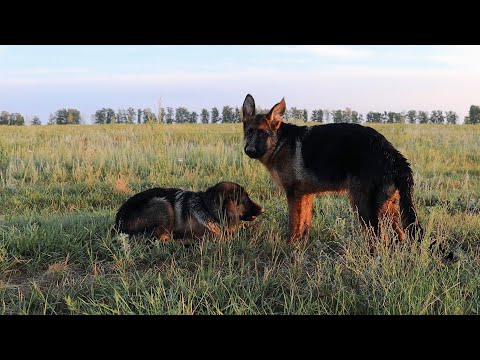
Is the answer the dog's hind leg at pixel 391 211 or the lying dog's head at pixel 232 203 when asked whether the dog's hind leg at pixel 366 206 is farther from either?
the lying dog's head at pixel 232 203

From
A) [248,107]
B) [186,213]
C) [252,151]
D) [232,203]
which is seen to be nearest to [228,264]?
[232,203]

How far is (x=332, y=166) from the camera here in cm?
543

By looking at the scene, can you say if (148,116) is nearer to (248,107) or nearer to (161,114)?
(161,114)

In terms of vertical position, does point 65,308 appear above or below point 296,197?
below

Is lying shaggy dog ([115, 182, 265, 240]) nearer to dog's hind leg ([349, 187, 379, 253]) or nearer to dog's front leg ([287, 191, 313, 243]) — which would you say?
dog's front leg ([287, 191, 313, 243])

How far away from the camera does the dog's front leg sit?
18.9 feet

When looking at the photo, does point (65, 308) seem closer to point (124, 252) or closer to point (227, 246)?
point (124, 252)

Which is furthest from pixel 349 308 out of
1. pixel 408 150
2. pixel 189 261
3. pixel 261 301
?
pixel 408 150

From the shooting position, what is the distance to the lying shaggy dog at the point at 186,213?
5.73 metres

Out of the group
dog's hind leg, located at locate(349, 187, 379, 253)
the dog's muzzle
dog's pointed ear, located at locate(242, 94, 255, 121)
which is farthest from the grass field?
dog's pointed ear, located at locate(242, 94, 255, 121)

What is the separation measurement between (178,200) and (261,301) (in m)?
2.49

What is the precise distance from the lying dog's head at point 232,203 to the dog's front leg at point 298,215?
1.45 ft

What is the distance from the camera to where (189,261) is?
16.3 feet

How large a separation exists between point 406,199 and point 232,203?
2.13 m
